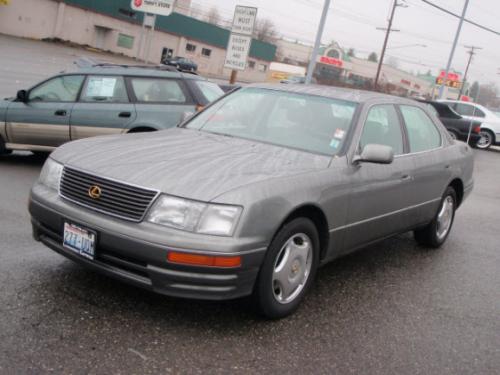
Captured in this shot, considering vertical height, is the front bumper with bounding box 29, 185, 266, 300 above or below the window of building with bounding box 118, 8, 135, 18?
below

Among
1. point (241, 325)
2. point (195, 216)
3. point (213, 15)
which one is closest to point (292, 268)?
point (241, 325)

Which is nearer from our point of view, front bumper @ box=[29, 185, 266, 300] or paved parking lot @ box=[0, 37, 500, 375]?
paved parking lot @ box=[0, 37, 500, 375]

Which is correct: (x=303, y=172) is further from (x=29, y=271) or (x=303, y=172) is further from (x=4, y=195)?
(x=4, y=195)

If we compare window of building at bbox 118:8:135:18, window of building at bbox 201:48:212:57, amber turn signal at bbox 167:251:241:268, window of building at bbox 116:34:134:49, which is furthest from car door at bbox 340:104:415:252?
window of building at bbox 201:48:212:57

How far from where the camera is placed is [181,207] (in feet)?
10.9

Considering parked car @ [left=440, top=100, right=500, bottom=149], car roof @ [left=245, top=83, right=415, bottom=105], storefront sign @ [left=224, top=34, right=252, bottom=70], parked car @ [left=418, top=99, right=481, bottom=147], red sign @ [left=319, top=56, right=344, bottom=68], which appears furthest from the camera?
red sign @ [left=319, top=56, right=344, bottom=68]

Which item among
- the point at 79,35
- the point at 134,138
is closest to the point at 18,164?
the point at 134,138

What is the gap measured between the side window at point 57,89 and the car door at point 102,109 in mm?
150

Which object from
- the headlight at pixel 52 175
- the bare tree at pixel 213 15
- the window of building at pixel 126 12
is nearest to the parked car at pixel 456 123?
the headlight at pixel 52 175

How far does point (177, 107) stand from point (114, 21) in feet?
144

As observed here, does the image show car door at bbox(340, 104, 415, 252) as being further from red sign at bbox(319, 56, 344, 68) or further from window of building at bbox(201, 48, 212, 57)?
red sign at bbox(319, 56, 344, 68)

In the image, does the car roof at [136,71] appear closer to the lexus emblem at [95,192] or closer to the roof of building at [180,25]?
the lexus emblem at [95,192]

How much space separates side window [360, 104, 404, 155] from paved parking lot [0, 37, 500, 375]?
1.18 metres

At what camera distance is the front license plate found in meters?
3.45
